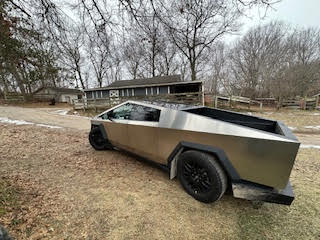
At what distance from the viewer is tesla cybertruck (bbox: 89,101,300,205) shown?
1818 millimetres

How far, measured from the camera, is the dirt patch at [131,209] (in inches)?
73.0

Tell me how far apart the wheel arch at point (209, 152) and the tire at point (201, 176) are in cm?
7

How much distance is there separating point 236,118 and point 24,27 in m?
4.92

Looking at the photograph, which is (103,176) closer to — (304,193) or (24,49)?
(24,49)

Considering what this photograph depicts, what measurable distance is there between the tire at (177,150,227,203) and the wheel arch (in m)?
0.07

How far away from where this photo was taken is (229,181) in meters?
2.29

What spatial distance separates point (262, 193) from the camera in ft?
6.36

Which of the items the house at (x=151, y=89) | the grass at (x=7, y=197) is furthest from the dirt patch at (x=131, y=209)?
the house at (x=151, y=89)

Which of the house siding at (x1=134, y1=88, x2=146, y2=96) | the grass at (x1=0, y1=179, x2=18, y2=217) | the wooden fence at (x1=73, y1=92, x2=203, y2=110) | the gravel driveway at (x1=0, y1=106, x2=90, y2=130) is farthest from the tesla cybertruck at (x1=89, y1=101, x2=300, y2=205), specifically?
the house siding at (x1=134, y1=88, x2=146, y2=96)

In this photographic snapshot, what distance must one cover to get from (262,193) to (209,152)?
0.78 meters

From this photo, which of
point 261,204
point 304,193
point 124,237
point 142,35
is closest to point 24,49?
point 142,35

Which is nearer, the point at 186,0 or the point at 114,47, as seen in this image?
the point at 186,0

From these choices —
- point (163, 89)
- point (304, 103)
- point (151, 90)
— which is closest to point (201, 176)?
point (163, 89)

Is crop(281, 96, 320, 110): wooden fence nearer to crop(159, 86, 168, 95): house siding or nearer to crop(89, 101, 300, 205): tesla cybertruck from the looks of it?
crop(159, 86, 168, 95): house siding
